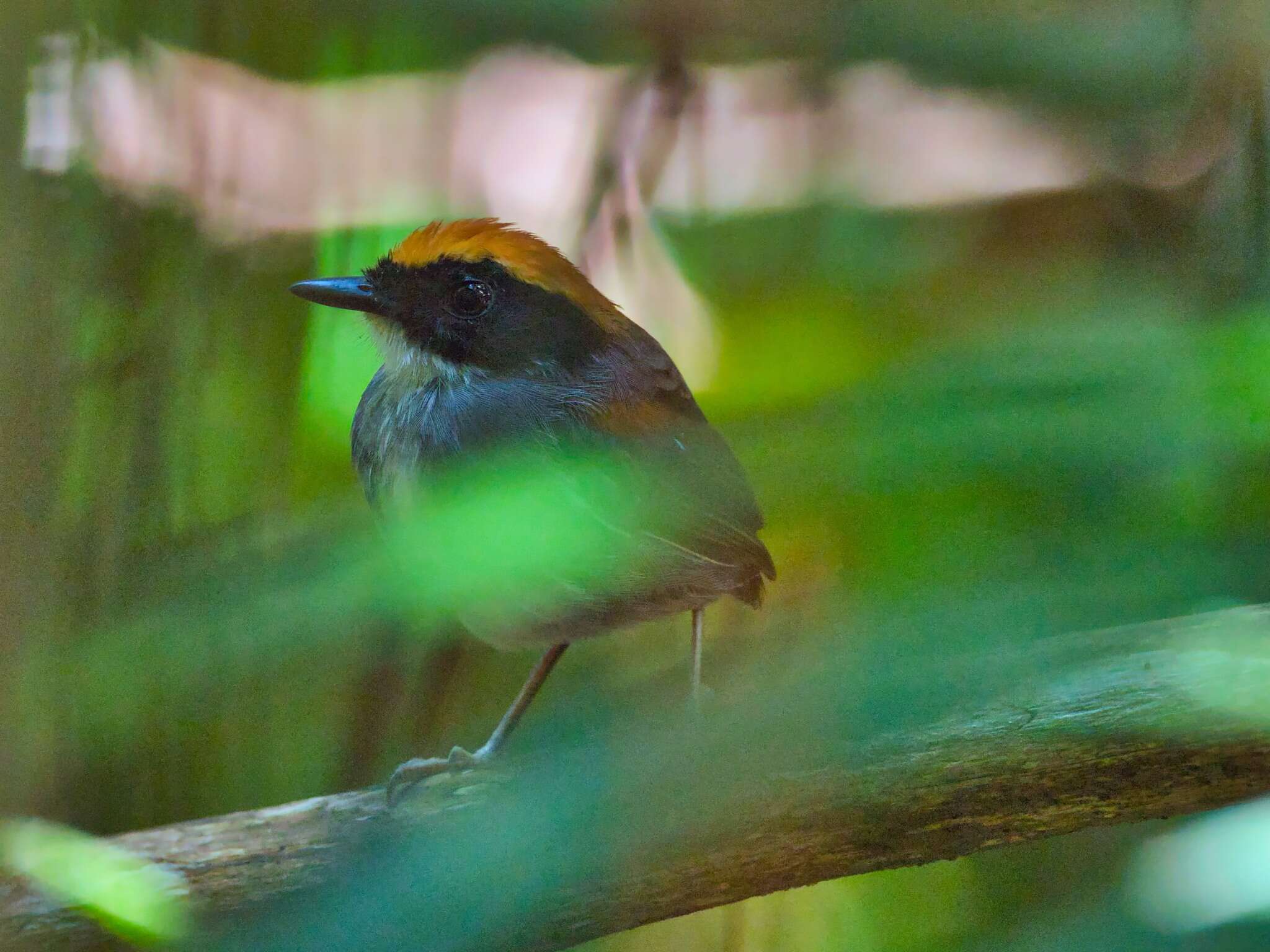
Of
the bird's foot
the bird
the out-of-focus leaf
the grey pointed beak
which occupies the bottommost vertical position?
the out-of-focus leaf

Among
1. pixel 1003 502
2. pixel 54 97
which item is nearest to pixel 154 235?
A: pixel 54 97

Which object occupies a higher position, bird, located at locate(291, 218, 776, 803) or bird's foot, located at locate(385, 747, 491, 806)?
bird, located at locate(291, 218, 776, 803)

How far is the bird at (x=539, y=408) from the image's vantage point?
851mm

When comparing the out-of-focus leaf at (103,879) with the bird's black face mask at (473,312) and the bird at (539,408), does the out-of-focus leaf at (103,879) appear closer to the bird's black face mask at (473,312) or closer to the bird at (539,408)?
the bird at (539,408)

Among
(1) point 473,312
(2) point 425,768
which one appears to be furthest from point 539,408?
(2) point 425,768

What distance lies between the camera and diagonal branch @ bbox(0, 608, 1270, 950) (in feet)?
2.39

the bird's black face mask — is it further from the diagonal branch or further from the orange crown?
the diagonal branch

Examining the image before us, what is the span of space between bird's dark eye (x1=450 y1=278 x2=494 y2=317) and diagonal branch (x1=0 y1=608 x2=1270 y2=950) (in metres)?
0.39

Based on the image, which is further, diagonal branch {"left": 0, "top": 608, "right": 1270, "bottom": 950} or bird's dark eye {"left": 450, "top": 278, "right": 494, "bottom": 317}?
bird's dark eye {"left": 450, "top": 278, "right": 494, "bottom": 317}

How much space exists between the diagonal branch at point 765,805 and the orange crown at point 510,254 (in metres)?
0.38

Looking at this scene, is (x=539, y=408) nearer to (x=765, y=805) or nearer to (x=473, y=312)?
(x=473, y=312)

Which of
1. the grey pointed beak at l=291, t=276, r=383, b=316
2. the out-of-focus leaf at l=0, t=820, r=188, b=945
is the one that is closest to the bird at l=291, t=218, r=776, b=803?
the grey pointed beak at l=291, t=276, r=383, b=316

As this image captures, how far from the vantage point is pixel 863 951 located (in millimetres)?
854

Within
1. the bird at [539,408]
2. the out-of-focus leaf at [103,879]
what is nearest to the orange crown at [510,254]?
the bird at [539,408]
